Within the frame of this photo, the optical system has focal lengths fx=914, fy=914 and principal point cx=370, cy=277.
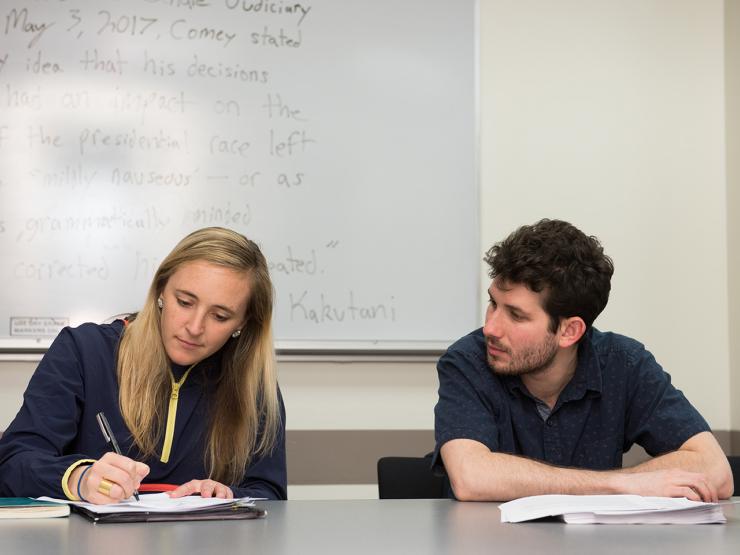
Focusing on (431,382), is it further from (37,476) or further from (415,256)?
(37,476)

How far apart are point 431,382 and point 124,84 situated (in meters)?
1.39

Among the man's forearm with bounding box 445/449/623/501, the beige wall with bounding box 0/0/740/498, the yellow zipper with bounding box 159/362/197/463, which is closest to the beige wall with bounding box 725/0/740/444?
the beige wall with bounding box 0/0/740/498

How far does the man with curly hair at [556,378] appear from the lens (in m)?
2.06

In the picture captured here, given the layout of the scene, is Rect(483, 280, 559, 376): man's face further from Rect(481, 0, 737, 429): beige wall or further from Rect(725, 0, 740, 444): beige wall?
Rect(725, 0, 740, 444): beige wall

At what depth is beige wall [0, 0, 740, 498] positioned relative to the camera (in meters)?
3.14

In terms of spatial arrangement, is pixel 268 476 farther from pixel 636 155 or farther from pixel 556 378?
pixel 636 155

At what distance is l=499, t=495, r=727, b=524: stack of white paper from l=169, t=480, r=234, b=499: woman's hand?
1.74 feet

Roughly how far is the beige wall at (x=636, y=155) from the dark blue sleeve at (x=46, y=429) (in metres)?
1.58

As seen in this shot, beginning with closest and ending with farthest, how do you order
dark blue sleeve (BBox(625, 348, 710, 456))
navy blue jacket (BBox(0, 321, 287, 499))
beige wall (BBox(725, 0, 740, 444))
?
1. navy blue jacket (BBox(0, 321, 287, 499))
2. dark blue sleeve (BBox(625, 348, 710, 456))
3. beige wall (BBox(725, 0, 740, 444))

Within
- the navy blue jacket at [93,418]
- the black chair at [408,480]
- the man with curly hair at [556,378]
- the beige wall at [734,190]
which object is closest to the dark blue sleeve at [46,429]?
the navy blue jacket at [93,418]

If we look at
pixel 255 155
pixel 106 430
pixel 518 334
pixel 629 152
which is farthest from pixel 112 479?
pixel 629 152

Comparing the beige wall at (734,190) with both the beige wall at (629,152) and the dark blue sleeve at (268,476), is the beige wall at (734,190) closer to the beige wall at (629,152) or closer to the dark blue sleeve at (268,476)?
the beige wall at (629,152)

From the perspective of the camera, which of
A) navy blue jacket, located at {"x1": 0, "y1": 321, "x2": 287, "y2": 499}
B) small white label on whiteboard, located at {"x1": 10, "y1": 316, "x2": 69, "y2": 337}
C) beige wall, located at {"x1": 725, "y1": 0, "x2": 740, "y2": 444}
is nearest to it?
navy blue jacket, located at {"x1": 0, "y1": 321, "x2": 287, "y2": 499}

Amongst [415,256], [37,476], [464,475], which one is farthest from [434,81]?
[37,476]
